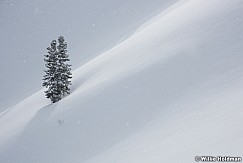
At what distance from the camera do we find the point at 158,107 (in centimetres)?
1268

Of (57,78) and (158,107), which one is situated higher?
(57,78)

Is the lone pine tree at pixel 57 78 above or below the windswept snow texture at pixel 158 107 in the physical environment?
above

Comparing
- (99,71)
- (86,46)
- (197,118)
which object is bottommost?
(197,118)

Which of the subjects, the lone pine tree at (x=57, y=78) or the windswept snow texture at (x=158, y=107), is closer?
the windswept snow texture at (x=158, y=107)

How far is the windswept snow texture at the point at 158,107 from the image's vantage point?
914 centimetres

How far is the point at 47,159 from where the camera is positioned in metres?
14.8

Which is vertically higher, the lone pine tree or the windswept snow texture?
the lone pine tree

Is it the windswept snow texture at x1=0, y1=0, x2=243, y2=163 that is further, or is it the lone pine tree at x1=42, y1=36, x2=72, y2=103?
the lone pine tree at x1=42, y1=36, x2=72, y2=103

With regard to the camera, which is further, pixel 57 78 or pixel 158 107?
pixel 57 78

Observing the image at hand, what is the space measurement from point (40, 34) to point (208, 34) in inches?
2689

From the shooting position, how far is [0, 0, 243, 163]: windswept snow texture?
9.14m

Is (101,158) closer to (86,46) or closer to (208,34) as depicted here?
(208,34)

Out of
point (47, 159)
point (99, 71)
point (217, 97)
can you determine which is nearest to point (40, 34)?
point (99, 71)

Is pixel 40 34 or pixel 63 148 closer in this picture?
pixel 63 148
